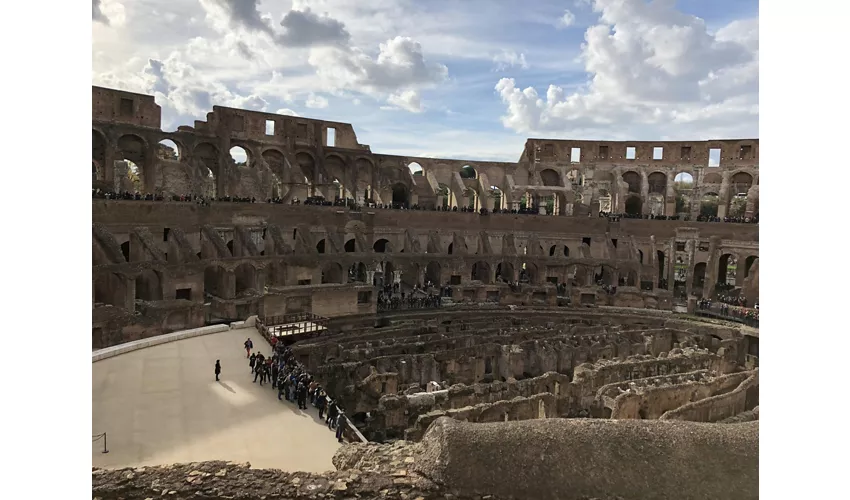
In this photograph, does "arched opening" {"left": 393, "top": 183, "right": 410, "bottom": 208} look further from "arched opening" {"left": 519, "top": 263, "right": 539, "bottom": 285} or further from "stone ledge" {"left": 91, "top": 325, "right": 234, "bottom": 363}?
"stone ledge" {"left": 91, "top": 325, "right": 234, "bottom": 363}

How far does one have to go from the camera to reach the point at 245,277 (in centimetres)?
2630

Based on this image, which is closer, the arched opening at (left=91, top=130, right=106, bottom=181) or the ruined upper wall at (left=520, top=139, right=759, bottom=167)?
the arched opening at (left=91, top=130, right=106, bottom=181)

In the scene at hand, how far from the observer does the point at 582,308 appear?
2877 cm

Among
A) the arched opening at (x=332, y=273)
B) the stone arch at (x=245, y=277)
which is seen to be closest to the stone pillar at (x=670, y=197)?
the arched opening at (x=332, y=273)

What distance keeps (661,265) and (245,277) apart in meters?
26.5

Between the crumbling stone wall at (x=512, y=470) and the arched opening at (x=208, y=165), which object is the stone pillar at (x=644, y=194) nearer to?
the arched opening at (x=208, y=165)

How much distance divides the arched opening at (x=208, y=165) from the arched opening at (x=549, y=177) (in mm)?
23829

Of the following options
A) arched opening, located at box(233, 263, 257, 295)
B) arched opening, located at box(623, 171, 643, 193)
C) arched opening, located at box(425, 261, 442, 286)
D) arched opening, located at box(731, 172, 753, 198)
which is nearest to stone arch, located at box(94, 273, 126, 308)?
arched opening, located at box(233, 263, 257, 295)

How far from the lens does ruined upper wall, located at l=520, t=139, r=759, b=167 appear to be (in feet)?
124

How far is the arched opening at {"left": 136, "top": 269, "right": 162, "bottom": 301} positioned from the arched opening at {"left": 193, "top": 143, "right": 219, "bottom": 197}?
8997 mm

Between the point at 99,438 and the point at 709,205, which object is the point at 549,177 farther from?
the point at 99,438

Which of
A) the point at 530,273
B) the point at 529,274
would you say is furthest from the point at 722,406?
the point at 529,274

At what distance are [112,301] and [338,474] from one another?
16.4 meters

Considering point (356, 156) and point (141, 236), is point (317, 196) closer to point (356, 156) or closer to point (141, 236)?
point (356, 156)
